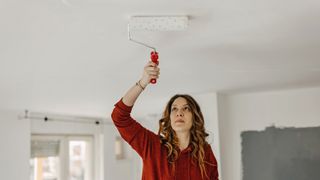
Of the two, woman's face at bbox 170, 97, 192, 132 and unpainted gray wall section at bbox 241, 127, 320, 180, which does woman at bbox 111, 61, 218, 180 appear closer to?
woman's face at bbox 170, 97, 192, 132

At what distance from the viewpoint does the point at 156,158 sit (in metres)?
1.75

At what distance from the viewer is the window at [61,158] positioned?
16.5ft

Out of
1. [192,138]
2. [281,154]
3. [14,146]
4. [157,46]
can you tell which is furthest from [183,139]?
[14,146]

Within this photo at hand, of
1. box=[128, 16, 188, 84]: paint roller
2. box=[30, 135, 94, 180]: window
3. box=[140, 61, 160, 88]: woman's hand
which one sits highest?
box=[128, 16, 188, 84]: paint roller

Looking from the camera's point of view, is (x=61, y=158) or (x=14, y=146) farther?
(x=61, y=158)

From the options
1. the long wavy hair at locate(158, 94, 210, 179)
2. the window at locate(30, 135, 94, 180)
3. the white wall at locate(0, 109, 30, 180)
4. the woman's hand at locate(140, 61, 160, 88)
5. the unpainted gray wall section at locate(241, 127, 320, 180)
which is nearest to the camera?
the woman's hand at locate(140, 61, 160, 88)

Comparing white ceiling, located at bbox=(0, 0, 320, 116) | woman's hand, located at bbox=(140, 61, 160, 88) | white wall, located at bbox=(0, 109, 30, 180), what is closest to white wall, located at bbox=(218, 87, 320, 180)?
white ceiling, located at bbox=(0, 0, 320, 116)

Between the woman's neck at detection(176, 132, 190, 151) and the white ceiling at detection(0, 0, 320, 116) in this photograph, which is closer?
the white ceiling at detection(0, 0, 320, 116)

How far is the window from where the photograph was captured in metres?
5.03

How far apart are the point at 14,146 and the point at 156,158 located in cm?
323

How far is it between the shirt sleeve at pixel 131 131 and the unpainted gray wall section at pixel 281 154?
271cm

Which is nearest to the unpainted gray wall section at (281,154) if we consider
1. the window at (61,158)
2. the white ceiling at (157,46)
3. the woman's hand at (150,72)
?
the white ceiling at (157,46)

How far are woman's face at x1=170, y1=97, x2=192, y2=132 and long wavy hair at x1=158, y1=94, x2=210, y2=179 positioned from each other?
2 centimetres

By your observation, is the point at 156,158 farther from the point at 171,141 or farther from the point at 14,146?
the point at 14,146
